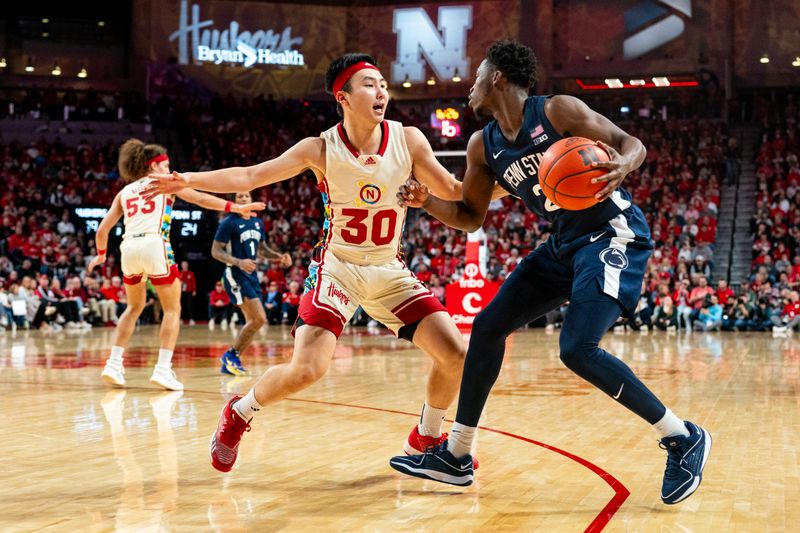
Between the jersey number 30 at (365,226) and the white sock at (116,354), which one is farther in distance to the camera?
the white sock at (116,354)

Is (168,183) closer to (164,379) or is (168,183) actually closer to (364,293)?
(364,293)

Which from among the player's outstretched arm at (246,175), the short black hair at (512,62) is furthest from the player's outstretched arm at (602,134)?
the player's outstretched arm at (246,175)

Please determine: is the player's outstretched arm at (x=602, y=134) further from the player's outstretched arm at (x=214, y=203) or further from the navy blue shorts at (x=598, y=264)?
the player's outstretched arm at (x=214, y=203)

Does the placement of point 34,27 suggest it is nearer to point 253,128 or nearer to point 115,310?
point 253,128

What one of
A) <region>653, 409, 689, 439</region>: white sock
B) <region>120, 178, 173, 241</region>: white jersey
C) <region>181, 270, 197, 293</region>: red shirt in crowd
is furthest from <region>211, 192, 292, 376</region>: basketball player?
<region>181, 270, 197, 293</region>: red shirt in crowd

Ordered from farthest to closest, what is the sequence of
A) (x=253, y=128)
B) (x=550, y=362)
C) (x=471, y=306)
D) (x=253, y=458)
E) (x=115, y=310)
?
(x=253, y=128), (x=115, y=310), (x=471, y=306), (x=550, y=362), (x=253, y=458)

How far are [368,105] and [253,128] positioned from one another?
25.0 metres

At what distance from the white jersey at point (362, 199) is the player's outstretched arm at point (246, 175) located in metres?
0.09

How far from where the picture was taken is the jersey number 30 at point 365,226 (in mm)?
4594

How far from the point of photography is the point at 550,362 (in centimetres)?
1077

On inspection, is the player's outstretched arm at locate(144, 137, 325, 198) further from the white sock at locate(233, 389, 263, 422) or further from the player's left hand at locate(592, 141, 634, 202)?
the player's left hand at locate(592, 141, 634, 202)

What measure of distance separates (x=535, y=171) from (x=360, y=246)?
1.02m

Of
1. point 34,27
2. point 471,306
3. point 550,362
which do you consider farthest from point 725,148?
point 34,27

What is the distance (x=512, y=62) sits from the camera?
4.23 meters
